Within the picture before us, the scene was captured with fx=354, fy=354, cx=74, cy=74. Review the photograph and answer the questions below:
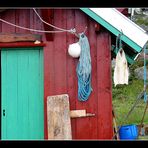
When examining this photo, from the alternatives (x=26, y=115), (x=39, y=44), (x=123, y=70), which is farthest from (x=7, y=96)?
(x=123, y=70)

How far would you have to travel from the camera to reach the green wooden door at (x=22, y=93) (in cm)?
442

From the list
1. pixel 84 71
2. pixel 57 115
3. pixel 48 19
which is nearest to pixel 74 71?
pixel 84 71

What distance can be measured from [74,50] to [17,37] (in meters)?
0.73

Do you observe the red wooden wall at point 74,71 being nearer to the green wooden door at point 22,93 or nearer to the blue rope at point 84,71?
the blue rope at point 84,71

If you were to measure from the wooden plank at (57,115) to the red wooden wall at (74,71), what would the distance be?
A: 0.32 feet

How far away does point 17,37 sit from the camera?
4324mm

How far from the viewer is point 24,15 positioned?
4.39 meters

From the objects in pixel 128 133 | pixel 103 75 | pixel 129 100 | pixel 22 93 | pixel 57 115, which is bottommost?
pixel 128 133

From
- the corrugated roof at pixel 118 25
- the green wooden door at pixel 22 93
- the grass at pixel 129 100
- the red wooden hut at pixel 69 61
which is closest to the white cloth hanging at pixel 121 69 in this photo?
the red wooden hut at pixel 69 61

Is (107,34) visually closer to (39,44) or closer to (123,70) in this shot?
(123,70)

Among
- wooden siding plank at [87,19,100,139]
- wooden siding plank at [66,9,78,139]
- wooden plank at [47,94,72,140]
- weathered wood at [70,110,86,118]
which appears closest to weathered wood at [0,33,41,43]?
wooden siding plank at [66,9,78,139]

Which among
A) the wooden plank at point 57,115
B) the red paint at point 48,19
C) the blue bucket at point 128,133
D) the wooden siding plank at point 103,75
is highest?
the red paint at point 48,19

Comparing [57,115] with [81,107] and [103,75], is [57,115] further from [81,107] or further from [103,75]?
[103,75]

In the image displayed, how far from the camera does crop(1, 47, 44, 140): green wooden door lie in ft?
14.5
